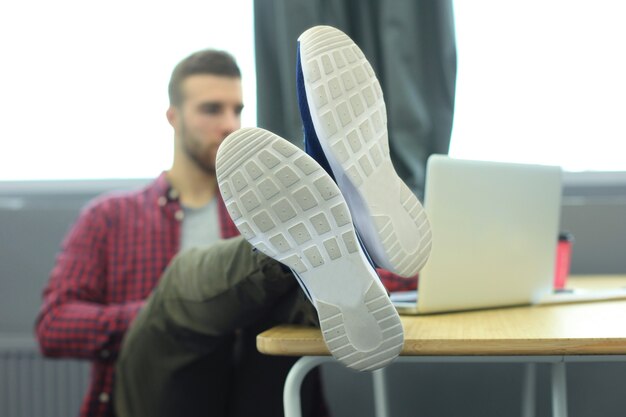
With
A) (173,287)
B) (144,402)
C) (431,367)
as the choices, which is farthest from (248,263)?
(431,367)

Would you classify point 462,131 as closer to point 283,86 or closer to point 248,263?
point 283,86

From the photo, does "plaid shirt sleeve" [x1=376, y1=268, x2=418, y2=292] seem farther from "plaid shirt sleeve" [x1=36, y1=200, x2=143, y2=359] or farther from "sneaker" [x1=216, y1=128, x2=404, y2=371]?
"sneaker" [x1=216, y1=128, x2=404, y2=371]

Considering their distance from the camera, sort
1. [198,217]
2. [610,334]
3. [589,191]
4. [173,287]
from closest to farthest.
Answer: [610,334], [173,287], [198,217], [589,191]

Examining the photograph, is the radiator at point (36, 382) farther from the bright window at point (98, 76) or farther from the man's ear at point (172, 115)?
the man's ear at point (172, 115)

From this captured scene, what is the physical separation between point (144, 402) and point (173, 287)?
187 mm

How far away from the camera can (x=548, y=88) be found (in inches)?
76.0

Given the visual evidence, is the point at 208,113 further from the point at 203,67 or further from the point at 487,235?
the point at 487,235

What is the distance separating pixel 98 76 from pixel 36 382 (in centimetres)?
78

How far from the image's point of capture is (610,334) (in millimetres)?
790

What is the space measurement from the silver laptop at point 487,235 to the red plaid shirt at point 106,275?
35cm

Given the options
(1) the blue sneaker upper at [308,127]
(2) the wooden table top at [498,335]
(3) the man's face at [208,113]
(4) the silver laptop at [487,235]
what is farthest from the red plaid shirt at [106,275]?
(1) the blue sneaker upper at [308,127]

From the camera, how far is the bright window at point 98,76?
2.07 meters

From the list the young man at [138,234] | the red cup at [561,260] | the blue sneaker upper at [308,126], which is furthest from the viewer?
the young man at [138,234]

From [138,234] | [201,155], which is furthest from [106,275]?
[201,155]
